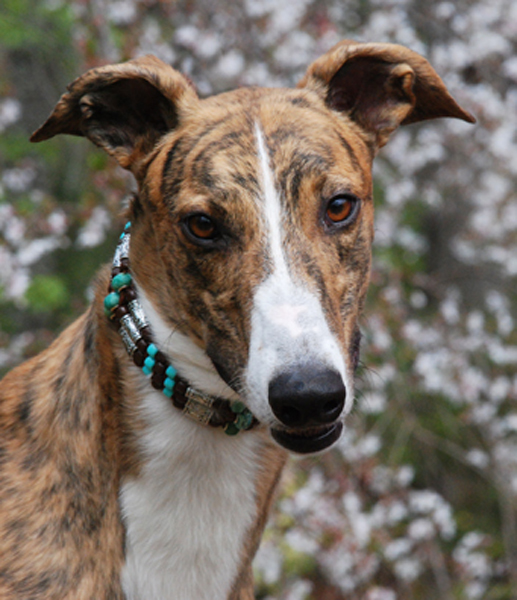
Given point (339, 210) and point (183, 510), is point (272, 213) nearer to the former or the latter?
point (339, 210)

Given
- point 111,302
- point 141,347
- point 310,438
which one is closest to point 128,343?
point 141,347

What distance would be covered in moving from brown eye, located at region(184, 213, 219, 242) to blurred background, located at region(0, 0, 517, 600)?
115 inches

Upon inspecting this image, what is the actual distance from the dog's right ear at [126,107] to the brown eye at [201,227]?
44 cm

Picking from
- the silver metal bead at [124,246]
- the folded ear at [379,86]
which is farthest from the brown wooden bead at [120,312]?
the folded ear at [379,86]

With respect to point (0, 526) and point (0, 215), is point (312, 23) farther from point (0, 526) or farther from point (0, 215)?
point (0, 526)

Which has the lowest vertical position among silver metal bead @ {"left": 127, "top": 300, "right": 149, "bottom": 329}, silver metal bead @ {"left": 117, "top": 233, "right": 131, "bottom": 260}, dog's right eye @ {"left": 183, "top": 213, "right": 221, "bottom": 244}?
silver metal bead @ {"left": 127, "top": 300, "right": 149, "bottom": 329}

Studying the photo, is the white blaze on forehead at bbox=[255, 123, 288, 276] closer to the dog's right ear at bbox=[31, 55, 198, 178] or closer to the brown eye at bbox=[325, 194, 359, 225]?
the brown eye at bbox=[325, 194, 359, 225]

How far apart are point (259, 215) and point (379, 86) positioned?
Result: 39.0 inches

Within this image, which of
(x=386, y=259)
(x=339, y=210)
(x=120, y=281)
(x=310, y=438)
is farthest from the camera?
(x=386, y=259)

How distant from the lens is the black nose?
6.40 ft

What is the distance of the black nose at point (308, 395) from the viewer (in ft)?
6.40

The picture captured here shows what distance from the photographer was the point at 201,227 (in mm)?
2391

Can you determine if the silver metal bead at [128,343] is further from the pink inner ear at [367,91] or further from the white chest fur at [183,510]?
the pink inner ear at [367,91]

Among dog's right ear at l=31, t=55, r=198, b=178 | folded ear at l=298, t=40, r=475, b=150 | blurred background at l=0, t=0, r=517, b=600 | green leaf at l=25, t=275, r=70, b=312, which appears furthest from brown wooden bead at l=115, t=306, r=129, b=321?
green leaf at l=25, t=275, r=70, b=312
